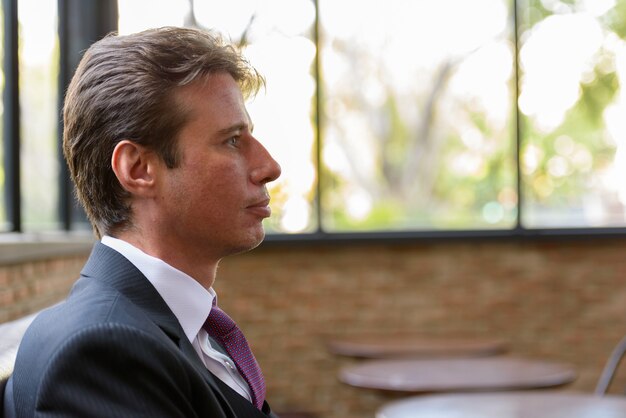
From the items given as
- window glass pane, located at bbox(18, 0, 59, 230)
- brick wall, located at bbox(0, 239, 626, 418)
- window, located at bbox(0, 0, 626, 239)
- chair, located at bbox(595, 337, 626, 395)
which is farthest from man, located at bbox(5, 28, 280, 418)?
window, located at bbox(0, 0, 626, 239)

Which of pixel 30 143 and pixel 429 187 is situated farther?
pixel 429 187

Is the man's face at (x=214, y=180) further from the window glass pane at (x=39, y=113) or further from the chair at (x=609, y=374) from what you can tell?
the window glass pane at (x=39, y=113)

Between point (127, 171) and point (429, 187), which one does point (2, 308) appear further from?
point (429, 187)

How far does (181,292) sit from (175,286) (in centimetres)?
1

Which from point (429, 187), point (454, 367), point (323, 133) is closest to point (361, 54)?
point (323, 133)

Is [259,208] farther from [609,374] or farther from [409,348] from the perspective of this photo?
[409,348]

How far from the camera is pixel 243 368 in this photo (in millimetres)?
1614

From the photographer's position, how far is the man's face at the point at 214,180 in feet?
5.01

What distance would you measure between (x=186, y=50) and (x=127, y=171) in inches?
8.0

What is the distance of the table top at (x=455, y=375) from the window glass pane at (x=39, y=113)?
5.30ft

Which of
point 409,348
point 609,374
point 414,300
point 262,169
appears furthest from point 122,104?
point 414,300

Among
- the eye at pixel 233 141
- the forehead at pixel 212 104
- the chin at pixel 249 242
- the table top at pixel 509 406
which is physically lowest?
the table top at pixel 509 406

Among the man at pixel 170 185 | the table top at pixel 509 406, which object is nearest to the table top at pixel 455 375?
the table top at pixel 509 406

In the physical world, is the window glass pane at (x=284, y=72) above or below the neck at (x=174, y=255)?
above
